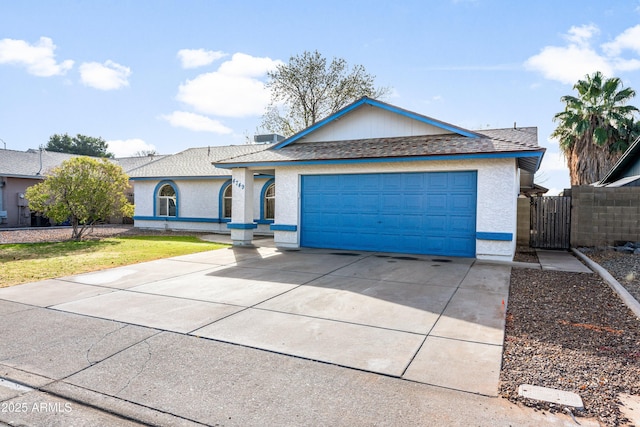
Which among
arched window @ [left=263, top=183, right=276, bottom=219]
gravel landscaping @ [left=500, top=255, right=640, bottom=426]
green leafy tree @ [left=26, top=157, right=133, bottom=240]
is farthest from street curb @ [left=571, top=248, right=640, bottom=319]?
green leafy tree @ [left=26, top=157, right=133, bottom=240]

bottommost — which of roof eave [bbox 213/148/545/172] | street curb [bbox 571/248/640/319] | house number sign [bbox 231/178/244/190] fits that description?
street curb [bbox 571/248/640/319]

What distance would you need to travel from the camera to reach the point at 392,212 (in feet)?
40.7

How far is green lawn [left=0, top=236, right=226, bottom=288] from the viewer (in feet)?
30.2

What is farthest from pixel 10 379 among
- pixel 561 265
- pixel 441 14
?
pixel 441 14

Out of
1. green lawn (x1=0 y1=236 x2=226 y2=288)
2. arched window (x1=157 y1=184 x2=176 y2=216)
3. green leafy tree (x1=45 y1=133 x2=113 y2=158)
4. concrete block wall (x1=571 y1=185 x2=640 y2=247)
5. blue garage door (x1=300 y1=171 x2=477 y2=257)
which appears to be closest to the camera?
green lawn (x1=0 y1=236 x2=226 y2=288)

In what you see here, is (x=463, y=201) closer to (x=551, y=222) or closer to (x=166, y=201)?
(x=551, y=222)

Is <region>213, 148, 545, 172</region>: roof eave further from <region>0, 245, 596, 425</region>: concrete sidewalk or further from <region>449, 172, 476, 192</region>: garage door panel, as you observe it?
<region>0, 245, 596, 425</region>: concrete sidewalk

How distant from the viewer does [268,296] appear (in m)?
7.11

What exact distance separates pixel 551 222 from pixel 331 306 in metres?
11.3

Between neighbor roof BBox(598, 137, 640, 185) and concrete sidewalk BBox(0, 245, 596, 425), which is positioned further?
neighbor roof BBox(598, 137, 640, 185)

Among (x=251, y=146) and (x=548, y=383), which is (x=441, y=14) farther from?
(x=251, y=146)

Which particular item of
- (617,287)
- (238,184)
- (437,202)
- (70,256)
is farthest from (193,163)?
(617,287)

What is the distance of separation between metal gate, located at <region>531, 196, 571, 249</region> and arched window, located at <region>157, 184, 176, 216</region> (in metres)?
17.7

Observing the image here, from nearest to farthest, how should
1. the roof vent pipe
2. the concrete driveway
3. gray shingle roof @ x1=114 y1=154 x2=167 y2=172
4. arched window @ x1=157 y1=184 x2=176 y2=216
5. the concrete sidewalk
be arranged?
the concrete sidewalk → the concrete driveway → arched window @ x1=157 y1=184 x2=176 y2=216 → the roof vent pipe → gray shingle roof @ x1=114 y1=154 x2=167 y2=172
